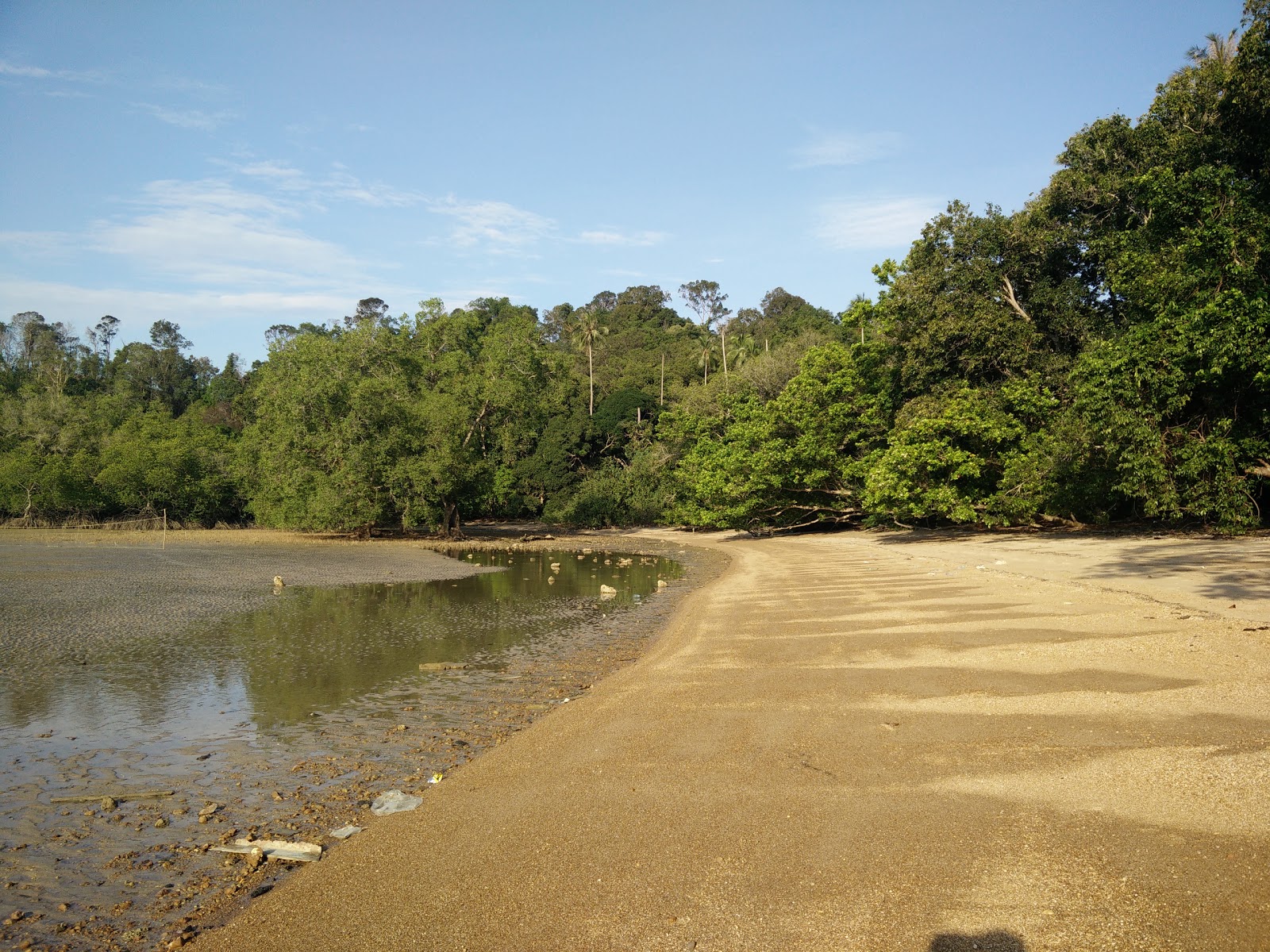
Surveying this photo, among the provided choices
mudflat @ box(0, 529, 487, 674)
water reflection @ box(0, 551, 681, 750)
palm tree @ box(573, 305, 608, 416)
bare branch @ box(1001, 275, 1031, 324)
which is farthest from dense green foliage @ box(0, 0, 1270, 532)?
water reflection @ box(0, 551, 681, 750)

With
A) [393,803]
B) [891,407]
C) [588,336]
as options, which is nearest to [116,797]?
[393,803]

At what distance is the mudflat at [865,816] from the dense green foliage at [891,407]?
12676 millimetres

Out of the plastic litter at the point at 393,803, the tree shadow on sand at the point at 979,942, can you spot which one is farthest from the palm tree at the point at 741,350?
the tree shadow on sand at the point at 979,942

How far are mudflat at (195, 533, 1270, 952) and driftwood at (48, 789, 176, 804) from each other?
2.46 m

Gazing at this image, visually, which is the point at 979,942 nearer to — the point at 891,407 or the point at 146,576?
the point at 146,576

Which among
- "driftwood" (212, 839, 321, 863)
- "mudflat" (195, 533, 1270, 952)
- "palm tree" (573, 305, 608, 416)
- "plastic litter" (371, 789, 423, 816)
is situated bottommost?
"driftwood" (212, 839, 321, 863)

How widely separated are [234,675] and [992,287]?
26.9 m

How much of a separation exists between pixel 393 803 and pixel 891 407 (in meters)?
31.0

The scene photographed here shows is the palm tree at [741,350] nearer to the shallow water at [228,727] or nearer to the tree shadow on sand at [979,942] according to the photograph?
the shallow water at [228,727]

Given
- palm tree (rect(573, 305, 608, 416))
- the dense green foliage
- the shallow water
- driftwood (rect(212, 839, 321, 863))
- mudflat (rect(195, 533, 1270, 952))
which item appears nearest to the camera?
mudflat (rect(195, 533, 1270, 952))

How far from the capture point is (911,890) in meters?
4.29

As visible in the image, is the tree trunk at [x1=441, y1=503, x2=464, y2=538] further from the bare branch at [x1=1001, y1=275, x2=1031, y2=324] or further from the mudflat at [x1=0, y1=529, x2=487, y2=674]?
the bare branch at [x1=1001, y1=275, x2=1031, y2=324]

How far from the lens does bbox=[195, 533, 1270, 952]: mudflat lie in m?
4.09

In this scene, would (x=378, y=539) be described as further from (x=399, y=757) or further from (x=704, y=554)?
(x=399, y=757)
